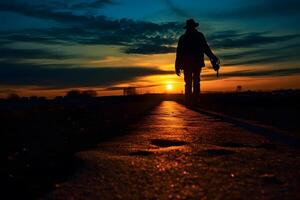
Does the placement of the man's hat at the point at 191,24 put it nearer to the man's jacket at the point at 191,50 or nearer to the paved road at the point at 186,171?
the man's jacket at the point at 191,50

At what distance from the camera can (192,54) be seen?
60.8ft

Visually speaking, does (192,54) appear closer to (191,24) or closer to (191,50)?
(191,50)

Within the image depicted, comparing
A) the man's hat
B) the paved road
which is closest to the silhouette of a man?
the man's hat

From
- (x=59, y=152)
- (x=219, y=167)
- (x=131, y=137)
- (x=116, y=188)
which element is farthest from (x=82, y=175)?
(x=131, y=137)

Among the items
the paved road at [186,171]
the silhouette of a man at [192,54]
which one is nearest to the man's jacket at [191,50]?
the silhouette of a man at [192,54]

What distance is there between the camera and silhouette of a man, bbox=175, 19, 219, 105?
60.2 ft

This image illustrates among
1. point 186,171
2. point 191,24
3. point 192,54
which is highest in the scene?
point 191,24

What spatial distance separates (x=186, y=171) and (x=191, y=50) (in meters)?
14.7

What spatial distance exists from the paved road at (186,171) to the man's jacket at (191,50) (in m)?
12.4

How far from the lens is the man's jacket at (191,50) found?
18406 millimetres

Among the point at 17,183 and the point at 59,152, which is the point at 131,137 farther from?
the point at 17,183

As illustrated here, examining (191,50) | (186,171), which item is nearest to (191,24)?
(191,50)

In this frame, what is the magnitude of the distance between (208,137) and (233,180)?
10.2 ft

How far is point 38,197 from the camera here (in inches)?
124
